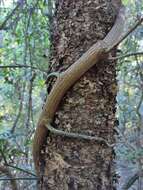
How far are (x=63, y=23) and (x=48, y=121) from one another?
11.1 inches

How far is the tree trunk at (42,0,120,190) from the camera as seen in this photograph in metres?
1.00

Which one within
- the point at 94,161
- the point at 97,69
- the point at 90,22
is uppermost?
the point at 90,22

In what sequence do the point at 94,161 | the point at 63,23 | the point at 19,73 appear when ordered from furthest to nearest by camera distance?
the point at 19,73 → the point at 63,23 → the point at 94,161

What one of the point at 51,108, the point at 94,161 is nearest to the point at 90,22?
the point at 51,108

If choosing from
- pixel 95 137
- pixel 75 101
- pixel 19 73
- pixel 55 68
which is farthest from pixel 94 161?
pixel 19 73

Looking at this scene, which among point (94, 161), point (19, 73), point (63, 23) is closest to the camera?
point (94, 161)

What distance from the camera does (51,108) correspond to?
1.03 metres

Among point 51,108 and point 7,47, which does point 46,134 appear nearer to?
point 51,108

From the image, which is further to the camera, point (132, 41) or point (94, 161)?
point (132, 41)

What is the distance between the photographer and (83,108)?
1024mm

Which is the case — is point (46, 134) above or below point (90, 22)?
below

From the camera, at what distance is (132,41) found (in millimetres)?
3395

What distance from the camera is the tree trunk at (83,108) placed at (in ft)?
3.27

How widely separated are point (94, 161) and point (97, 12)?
1.35 ft
